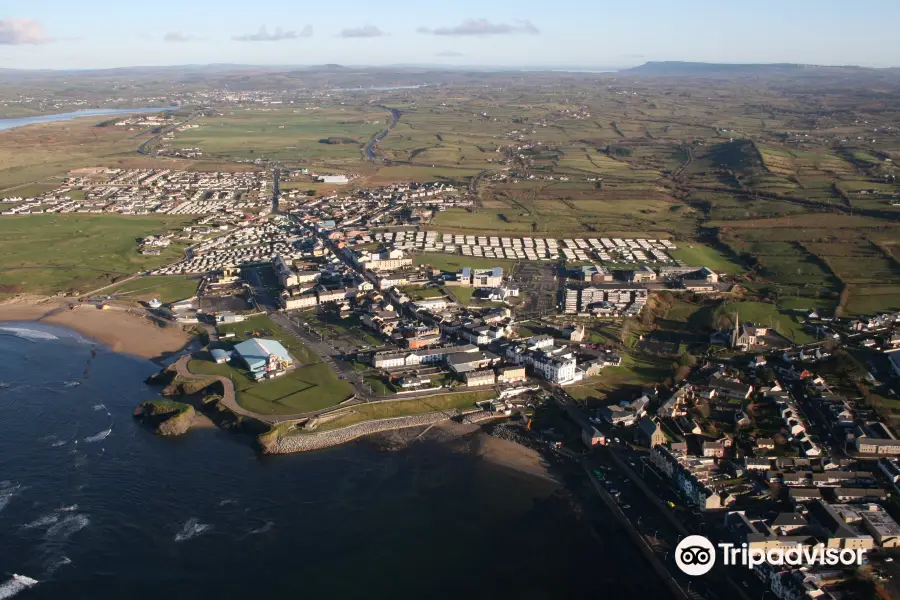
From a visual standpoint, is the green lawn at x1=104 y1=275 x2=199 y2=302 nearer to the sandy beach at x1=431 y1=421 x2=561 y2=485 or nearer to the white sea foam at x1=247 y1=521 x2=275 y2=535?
the sandy beach at x1=431 y1=421 x2=561 y2=485

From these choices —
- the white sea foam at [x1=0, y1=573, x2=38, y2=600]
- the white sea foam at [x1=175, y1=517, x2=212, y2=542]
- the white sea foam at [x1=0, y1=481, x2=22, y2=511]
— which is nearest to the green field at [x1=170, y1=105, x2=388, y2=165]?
the white sea foam at [x1=0, y1=481, x2=22, y2=511]

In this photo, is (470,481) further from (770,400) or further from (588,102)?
(588,102)

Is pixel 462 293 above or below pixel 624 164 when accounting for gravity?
below

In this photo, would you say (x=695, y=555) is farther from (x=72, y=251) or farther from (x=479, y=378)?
(x=72, y=251)

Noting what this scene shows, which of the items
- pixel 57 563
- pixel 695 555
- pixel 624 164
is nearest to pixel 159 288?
pixel 57 563

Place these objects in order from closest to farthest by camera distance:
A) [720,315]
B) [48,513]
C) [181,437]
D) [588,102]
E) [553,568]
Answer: [553,568] → [48,513] → [181,437] → [720,315] → [588,102]

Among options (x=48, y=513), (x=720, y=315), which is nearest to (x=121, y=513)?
(x=48, y=513)

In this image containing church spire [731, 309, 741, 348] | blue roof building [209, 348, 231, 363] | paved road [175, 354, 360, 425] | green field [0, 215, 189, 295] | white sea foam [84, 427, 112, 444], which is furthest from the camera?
green field [0, 215, 189, 295]
